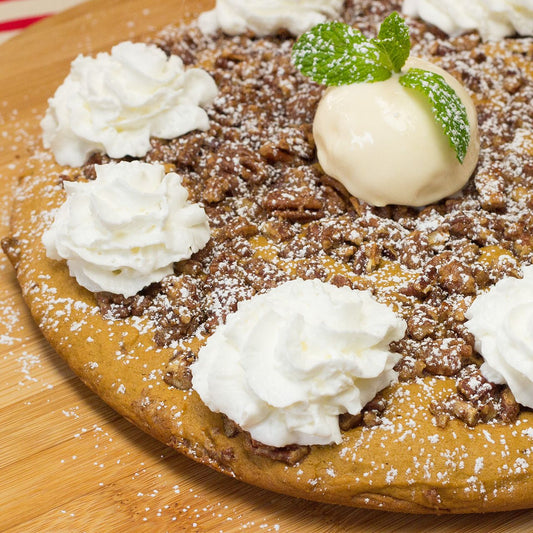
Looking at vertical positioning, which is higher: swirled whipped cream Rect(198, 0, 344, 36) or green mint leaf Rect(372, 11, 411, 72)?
green mint leaf Rect(372, 11, 411, 72)

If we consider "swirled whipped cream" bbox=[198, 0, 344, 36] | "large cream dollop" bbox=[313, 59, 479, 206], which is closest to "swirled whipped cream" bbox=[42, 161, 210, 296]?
"large cream dollop" bbox=[313, 59, 479, 206]

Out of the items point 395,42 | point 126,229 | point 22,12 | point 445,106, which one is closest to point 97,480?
point 126,229

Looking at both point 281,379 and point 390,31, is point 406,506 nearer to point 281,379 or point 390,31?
point 281,379

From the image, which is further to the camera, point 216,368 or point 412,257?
point 412,257

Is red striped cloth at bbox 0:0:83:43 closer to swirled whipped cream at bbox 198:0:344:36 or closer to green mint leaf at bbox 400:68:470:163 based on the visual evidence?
swirled whipped cream at bbox 198:0:344:36

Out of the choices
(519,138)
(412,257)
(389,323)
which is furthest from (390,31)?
(389,323)

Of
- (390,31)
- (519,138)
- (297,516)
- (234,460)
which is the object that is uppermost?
(390,31)
